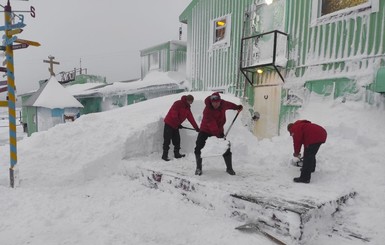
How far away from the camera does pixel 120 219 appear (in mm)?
3730

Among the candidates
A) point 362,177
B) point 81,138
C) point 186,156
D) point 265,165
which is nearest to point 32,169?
point 81,138

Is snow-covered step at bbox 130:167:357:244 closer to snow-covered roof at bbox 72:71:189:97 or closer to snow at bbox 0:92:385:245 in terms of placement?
snow at bbox 0:92:385:245

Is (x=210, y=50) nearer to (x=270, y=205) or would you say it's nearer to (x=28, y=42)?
(x=28, y=42)

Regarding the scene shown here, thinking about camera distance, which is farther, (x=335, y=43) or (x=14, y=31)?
(x=335, y=43)

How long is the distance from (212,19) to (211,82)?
241 cm

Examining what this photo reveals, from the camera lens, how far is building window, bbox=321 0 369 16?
241 inches

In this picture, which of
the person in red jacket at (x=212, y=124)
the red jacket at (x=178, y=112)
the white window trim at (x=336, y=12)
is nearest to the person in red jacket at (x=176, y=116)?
the red jacket at (x=178, y=112)

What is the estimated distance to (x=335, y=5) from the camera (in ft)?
21.2

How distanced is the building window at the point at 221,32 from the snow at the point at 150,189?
11.3ft

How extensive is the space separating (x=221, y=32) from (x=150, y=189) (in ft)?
24.1

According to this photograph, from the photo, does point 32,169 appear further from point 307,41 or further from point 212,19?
point 212,19

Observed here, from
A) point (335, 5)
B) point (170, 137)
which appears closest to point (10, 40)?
point (170, 137)

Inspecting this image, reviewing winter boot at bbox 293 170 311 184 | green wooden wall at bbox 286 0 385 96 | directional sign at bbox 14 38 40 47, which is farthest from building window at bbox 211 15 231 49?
winter boot at bbox 293 170 311 184

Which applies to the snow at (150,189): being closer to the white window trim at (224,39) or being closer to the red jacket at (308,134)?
the red jacket at (308,134)
